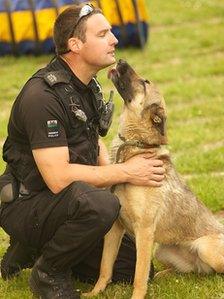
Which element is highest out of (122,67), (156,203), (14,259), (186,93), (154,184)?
(122,67)

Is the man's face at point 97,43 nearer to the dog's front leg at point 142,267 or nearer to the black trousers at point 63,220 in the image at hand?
the black trousers at point 63,220

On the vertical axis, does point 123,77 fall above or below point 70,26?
below

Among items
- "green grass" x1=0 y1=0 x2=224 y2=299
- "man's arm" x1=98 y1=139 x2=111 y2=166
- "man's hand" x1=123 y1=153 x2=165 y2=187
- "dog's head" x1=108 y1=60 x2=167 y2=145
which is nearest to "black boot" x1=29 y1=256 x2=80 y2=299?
"green grass" x1=0 y1=0 x2=224 y2=299

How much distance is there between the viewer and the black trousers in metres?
4.15

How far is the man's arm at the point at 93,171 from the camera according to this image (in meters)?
4.14

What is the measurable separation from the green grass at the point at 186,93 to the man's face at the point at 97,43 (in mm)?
1570

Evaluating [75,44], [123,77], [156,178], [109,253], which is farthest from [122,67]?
[109,253]

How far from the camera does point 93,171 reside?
4309 millimetres

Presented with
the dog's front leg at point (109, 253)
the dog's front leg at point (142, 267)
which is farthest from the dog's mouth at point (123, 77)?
the dog's front leg at point (142, 267)

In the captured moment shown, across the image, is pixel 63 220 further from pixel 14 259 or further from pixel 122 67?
pixel 122 67

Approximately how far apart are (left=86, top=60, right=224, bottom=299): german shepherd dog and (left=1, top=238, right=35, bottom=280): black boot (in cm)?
56

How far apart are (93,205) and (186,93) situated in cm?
598

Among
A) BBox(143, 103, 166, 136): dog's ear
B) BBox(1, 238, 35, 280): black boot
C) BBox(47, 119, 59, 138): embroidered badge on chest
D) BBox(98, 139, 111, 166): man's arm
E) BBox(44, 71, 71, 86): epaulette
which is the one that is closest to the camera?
BBox(47, 119, 59, 138): embroidered badge on chest

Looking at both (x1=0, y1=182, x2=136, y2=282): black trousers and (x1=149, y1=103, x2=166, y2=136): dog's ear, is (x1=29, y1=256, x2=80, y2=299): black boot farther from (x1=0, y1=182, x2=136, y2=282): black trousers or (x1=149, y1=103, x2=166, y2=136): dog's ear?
(x1=149, y1=103, x2=166, y2=136): dog's ear
